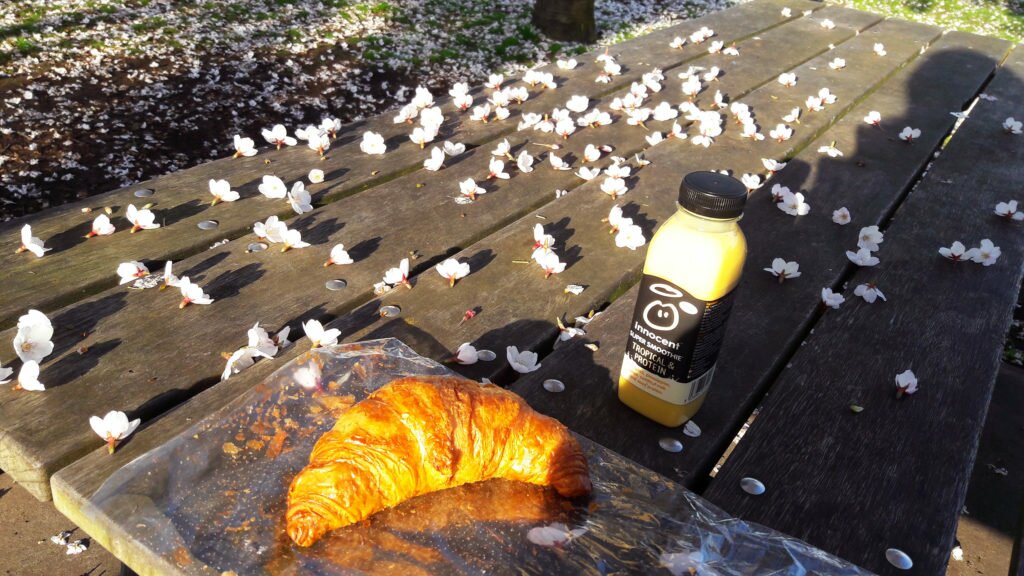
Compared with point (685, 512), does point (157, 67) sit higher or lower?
lower

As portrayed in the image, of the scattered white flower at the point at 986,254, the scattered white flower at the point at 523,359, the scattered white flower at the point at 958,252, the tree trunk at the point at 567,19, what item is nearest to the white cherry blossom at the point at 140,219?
the scattered white flower at the point at 523,359

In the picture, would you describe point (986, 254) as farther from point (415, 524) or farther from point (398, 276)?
point (415, 524)

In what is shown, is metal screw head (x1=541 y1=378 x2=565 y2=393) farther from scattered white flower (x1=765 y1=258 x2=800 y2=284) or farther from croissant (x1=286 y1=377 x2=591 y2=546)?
scattered white flower (x1=765 y1=258 x2=800 y2=284)

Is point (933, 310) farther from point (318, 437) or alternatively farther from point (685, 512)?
point (318, 437)

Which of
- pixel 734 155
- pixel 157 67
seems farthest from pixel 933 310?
pixel 157 67

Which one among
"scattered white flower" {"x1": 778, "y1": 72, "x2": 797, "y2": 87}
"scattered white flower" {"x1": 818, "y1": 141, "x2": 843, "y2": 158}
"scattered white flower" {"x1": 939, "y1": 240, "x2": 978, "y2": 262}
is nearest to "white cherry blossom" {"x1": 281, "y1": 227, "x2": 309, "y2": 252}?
"scattered white flower" {"x1": 939, "y1": 240, "x2": 978, "y2": 262}

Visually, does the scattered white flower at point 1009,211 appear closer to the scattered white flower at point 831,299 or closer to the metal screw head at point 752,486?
the scattered white flower at point 831,299

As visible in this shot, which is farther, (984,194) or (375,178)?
(984,194)

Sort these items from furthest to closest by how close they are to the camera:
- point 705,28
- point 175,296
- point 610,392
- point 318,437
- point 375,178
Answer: point 705,28 → point 375,178 → point 175,296 → point 610,392 → point 318,437
